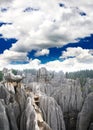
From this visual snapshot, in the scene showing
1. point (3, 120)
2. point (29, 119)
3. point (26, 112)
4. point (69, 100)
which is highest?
Answer: point (26, 112)

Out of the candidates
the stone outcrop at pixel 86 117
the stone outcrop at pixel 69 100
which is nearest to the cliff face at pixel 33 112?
the stone outcrop at pixel 86 117

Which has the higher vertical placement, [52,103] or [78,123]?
[52,103]

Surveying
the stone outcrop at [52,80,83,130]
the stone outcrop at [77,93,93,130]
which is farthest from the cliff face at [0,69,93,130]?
the stone outcrop at [52,80,83,130]

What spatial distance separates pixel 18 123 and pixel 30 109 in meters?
1.57

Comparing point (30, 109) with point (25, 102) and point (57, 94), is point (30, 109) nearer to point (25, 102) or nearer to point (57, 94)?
point (25, 102)

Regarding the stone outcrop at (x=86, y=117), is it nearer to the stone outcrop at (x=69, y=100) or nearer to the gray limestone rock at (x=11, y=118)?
the stone outcrop at (x=69, y=100)

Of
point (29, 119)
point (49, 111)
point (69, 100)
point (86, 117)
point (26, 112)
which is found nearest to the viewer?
point (29, 119)

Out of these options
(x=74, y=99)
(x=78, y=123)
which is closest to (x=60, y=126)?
(x=78, y=123)

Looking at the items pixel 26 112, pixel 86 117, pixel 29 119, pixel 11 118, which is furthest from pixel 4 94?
pixel 86 117

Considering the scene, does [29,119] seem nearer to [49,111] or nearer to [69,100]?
[49,111]

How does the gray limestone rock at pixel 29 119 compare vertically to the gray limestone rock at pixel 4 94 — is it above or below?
below

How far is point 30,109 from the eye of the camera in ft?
70.3

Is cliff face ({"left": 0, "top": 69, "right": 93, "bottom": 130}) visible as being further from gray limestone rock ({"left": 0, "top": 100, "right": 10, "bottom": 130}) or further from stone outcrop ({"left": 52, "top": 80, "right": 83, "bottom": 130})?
stone outcrop ({"left": 52, "top": 80, "right": 83, "bottom": 130})

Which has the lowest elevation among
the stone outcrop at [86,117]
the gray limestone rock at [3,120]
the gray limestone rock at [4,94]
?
the stone outcrop at [86,117]
